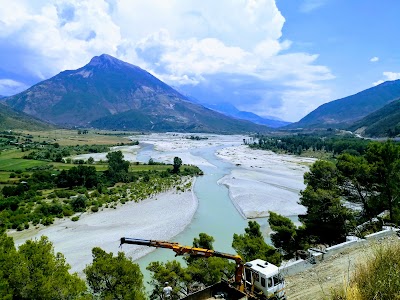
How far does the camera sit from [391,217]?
938 inches

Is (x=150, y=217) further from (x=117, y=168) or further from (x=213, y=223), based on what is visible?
(x=117, y=168)

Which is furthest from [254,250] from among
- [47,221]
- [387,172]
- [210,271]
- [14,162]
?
[14,162]

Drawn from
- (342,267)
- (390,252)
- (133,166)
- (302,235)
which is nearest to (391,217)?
(302,235)

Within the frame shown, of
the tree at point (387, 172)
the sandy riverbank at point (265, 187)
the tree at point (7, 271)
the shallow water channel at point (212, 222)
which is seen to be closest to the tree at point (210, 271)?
the shallow water channel at point (212, 222)

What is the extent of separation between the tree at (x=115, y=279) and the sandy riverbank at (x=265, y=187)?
104 ft

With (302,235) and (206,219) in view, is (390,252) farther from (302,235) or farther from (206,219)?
(206,219)

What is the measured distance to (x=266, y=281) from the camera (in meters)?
13.8

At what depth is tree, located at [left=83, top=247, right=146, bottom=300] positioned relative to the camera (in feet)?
58.7

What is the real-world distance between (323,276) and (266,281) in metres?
2.90

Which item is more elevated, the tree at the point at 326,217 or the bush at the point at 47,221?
the tree at the point at 326,217

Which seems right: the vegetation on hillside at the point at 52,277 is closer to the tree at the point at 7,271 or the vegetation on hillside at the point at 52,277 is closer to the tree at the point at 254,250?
the tree at the point at 7,271

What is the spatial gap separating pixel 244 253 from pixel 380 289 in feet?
51.8

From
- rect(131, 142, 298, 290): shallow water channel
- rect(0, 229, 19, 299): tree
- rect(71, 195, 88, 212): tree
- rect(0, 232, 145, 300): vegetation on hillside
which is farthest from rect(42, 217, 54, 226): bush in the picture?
rect(0, 229, 19, 299): tree

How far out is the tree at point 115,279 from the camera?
705 inches
